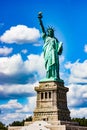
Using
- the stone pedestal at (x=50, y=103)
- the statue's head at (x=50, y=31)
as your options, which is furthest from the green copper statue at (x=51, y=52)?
the stone pedestal at (x=50, y=103)

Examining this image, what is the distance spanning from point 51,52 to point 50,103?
767cm

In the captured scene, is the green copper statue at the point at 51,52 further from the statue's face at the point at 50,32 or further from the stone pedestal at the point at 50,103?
the stone pedestal at the point at 50,103

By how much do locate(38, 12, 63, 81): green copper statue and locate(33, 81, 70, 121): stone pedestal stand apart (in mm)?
1364

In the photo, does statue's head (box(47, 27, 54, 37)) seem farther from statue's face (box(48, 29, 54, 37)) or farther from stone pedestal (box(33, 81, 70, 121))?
stone pedestal (box(33, 81, 70, 121))

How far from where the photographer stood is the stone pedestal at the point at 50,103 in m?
65.1

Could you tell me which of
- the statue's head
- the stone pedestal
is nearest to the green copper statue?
the statue's head

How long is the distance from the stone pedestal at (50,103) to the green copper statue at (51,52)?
1364 mm

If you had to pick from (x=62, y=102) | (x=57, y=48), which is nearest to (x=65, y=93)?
(x=62, y=102)

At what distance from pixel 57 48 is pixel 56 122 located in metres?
12.0

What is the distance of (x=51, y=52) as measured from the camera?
223ft

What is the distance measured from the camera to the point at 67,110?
226 ft

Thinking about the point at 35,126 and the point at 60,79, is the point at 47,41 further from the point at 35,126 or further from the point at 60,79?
the point at 35,126

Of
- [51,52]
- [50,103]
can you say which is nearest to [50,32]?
[51,52]

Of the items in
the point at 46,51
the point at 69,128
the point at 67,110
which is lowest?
the point at 69,128
